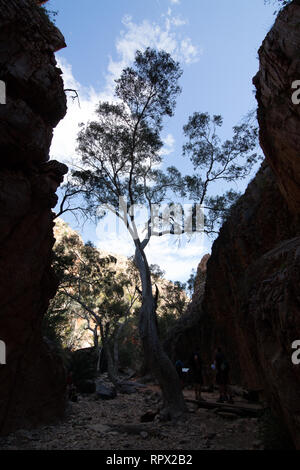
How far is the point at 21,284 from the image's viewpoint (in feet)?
23.9

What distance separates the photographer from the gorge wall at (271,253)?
422 cm

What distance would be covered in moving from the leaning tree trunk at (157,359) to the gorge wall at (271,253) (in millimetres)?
2600

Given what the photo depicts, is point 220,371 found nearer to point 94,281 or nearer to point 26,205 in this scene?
point 26,205

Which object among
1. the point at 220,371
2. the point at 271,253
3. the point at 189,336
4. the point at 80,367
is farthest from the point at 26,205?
the point at 189,336

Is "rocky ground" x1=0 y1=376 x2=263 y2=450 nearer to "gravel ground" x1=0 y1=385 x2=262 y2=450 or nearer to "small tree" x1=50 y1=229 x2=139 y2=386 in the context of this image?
"gravel ground" x1=0 y1=385 x2=262 y2=450

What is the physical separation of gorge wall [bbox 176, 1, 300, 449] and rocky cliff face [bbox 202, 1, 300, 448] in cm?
1

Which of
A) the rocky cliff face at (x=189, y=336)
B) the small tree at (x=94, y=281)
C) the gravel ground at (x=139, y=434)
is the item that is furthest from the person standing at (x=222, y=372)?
the small tree at (x=94, y=281)

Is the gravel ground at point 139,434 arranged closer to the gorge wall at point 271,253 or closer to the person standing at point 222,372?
the person standing at point 222,372

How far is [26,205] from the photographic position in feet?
23.7

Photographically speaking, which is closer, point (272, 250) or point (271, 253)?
point (271, 253)

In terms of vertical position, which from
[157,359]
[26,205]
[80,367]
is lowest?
[157,359]

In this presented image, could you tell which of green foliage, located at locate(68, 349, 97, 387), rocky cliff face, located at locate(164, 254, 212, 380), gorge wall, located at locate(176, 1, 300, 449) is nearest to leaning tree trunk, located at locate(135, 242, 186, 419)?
gorge wall, located at locate(176, 1, 300, 449)

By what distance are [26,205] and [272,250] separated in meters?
6.10
